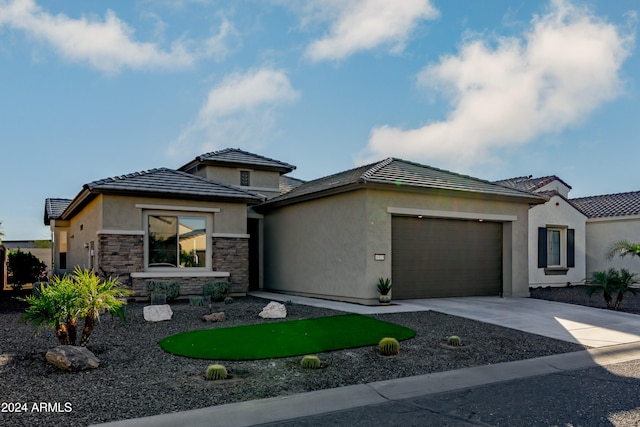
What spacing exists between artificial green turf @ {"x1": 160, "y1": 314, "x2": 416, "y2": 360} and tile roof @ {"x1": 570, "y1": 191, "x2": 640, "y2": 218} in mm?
17699

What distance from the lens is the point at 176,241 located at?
16.0 metres

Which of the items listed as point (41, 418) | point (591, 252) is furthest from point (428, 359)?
point (591, 252)

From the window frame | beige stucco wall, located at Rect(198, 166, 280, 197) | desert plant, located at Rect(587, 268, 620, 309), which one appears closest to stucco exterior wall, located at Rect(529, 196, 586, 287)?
desert plant, located at Rect(587, 268, 620, 309)

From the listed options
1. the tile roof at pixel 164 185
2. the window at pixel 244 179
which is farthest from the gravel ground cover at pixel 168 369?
the window at pixel 244 179

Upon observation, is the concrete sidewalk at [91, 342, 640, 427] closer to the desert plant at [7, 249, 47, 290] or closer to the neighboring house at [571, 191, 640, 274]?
the neighboring house at [571, 191, 640, 274]

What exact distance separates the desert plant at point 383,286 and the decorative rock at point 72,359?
8441 mm

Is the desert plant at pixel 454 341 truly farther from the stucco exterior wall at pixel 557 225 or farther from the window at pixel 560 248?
the window at pixel 560 248

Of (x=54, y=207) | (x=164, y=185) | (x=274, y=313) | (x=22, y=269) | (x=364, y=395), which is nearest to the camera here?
(x=364, y=395)

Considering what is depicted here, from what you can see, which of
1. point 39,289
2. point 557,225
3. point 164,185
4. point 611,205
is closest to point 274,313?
point 39,289

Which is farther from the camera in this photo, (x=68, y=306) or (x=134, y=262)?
(x=134, y=262)

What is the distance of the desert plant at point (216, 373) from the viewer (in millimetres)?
6555

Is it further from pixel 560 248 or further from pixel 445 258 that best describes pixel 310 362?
pixel 560 248

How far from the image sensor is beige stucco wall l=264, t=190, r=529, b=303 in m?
14.2

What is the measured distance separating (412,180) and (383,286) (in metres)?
3.51
